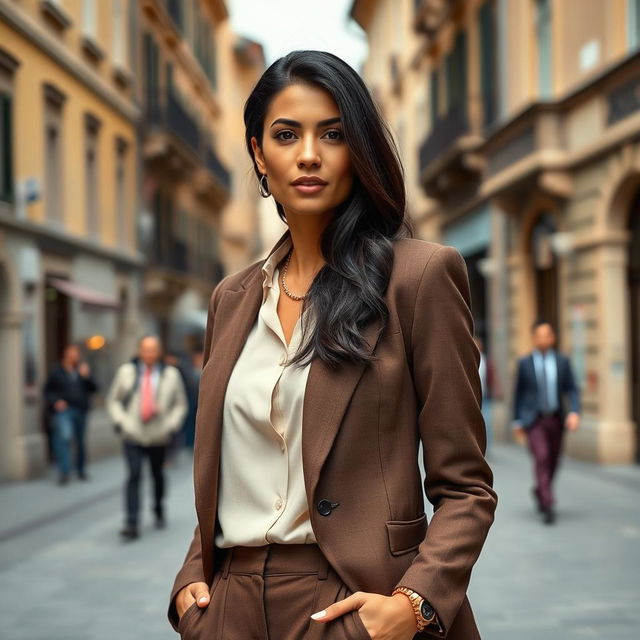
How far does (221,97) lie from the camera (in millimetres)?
46562

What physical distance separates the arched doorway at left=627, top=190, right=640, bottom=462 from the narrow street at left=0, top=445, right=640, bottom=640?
7.20 feet

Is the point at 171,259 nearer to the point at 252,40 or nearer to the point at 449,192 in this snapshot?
the point at 449,192

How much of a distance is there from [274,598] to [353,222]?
708mm

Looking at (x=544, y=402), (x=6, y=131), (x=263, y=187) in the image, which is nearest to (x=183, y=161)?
(x=6, y=131)

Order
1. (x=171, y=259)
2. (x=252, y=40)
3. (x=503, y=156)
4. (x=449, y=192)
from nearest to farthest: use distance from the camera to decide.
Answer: (x=503, y=156) < (x=449, y=192) < (x=171, y=259) < (x=252, y=40)

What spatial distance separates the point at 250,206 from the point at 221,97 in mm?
9448

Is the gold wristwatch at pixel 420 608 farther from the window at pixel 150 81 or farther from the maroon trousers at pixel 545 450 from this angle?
the window at pixel 150 81

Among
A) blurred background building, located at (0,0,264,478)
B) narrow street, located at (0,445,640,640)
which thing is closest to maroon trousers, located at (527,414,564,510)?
narrow street, located at (0,445,640,640)

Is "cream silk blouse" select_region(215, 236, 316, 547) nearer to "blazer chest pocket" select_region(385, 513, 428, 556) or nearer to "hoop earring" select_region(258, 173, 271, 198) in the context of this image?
"blazer chest pocket" select_region(385, 513, 428, 556)

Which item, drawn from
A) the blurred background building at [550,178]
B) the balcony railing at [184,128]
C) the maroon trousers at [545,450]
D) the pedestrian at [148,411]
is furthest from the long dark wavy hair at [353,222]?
the balcony railing at [184,128]

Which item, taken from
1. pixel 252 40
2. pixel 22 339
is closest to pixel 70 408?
pixel 22 339

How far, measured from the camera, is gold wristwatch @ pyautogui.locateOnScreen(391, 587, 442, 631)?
5.92 feet

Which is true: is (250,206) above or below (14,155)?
above

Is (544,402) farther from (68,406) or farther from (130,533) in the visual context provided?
(68,406)
